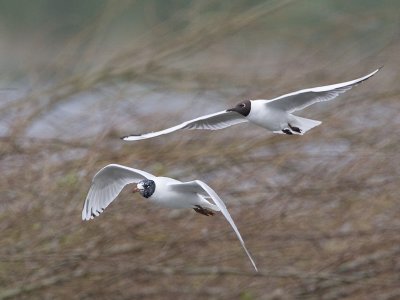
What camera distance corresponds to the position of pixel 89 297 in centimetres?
727

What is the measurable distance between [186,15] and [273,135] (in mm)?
1021

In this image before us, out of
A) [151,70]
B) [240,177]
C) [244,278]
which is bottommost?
[244,278]

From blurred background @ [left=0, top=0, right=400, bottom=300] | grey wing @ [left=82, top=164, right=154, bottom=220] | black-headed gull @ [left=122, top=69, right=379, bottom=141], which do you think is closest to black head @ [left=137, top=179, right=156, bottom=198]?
black-headed gull @ [left=122, top=69, right=379, bottom=141]

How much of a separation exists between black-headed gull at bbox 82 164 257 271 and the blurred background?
1.93 ft

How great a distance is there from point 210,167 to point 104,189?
2.59 ft

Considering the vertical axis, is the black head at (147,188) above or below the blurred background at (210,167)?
above

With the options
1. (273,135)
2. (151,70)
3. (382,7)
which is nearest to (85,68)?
(151,70)

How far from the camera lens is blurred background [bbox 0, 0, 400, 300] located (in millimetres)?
7145

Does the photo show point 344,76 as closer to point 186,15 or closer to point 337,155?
point 337,155

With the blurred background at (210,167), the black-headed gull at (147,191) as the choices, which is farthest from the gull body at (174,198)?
the blurred background at (210,167)

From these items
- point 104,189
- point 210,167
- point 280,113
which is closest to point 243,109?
point 280,113

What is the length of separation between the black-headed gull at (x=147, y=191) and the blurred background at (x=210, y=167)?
1.93 ft

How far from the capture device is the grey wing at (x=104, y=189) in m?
→ 6.64

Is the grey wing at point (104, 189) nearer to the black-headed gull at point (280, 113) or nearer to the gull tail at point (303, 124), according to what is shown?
the black-headed gull at point (280, 113)
